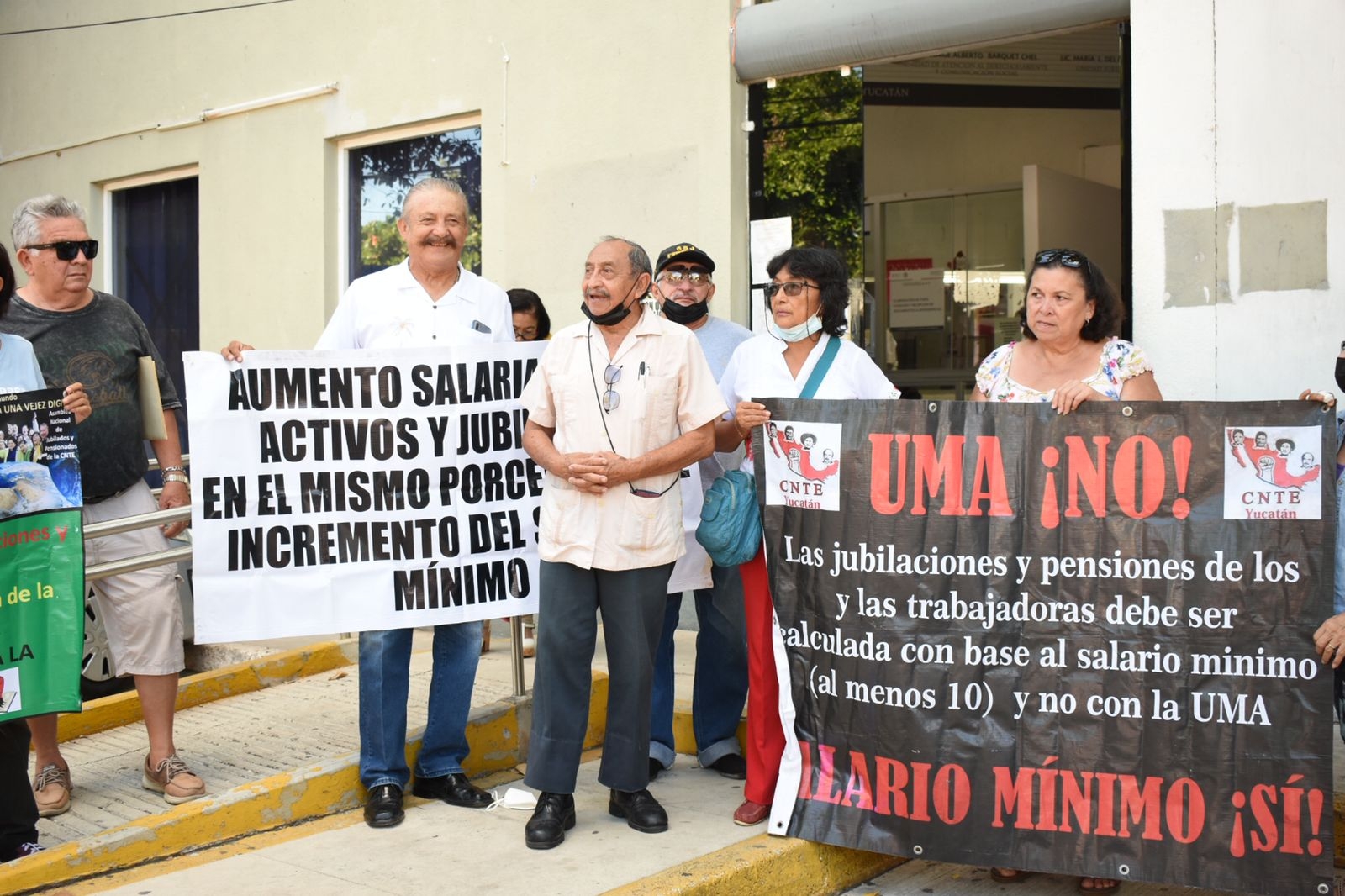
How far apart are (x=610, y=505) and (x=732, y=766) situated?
150 cm

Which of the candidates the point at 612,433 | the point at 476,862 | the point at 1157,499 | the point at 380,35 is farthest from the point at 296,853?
the point at 380,35

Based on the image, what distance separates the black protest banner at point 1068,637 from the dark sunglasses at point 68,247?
2.64 meters

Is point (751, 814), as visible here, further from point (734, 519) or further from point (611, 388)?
point (611, 388)

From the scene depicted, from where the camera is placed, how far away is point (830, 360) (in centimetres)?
468

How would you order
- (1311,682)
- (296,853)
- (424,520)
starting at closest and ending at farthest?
1. (1311,682)
2. (296,853)
3. (424,520)

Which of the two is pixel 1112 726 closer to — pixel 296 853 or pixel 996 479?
pixel 996 479

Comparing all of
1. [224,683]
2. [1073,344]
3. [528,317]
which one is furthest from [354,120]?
→ [1073,344]

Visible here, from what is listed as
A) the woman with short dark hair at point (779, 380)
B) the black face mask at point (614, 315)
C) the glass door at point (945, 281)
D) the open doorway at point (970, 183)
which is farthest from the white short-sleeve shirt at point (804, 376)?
the glass door at point (945, 281)

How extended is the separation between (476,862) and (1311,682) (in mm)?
2729

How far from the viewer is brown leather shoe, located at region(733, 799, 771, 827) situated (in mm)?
4672

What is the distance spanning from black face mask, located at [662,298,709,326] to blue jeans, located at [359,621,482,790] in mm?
1465

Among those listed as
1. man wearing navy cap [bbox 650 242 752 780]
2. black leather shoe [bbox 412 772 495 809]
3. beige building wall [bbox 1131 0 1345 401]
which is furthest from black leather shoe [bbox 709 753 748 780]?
beige building wall [bbox 1131 0 1345 401]

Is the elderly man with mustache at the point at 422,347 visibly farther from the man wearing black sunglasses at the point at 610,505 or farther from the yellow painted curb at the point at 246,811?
the man wearing black sunglasses at the point at 610,505

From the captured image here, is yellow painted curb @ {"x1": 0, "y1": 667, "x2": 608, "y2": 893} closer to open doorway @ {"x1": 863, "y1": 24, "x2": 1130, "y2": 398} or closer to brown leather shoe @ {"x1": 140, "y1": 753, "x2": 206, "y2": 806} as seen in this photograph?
brown leather shoe @ {"x1": 140, "y1": 753, "x2": 206, "y2": 806}
